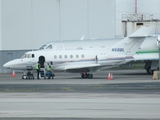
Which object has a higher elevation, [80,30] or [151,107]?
[80,30]

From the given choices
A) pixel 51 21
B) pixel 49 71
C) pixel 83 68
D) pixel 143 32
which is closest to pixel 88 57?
pixel 83 68

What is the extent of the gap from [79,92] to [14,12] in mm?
29188

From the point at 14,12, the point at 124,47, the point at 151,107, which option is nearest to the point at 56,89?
the point at 151,107

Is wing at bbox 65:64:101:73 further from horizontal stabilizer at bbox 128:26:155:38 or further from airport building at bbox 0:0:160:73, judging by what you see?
airport building at bbox 0:0:160:73

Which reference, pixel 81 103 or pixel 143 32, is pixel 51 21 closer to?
pixel 143 32

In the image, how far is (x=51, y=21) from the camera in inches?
2287

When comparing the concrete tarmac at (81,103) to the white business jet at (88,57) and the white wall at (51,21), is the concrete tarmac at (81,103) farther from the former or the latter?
the white wall at (51,21)

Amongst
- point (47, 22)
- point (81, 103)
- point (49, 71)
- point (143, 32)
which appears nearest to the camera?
point (81, 103)

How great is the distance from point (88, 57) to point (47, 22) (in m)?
17.4

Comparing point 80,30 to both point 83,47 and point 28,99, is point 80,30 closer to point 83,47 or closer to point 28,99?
point 83,47

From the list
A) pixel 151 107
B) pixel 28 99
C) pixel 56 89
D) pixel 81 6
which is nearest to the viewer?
pixel 151 107

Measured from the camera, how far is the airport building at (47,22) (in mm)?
54844

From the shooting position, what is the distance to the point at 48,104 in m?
21.9

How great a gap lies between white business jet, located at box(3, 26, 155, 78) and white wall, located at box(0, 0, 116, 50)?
13.4m
